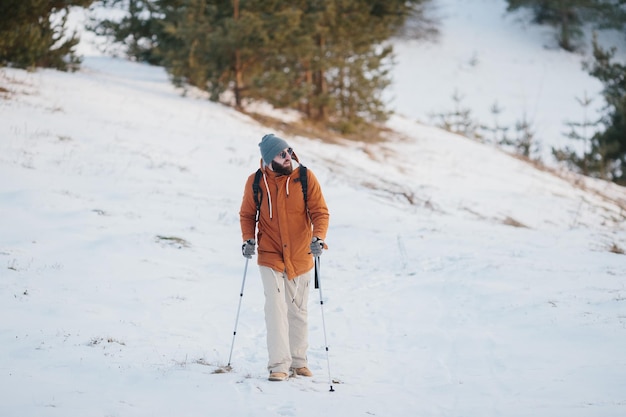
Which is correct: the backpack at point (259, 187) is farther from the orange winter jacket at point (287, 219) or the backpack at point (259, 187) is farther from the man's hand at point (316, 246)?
the man's hand at point (316, 246)

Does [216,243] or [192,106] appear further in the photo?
[192,106]

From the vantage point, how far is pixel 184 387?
480 cm

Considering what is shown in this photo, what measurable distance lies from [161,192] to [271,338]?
23.4 feet

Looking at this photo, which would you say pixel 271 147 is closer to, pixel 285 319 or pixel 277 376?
pixel 285 319

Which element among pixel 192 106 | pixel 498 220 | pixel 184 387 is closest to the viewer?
pixel 184 387

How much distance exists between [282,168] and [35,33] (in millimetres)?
13693

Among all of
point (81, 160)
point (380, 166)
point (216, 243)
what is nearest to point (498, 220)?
point (380, 166)

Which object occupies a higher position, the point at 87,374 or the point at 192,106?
the point at 192,106

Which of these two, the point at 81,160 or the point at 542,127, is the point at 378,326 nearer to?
the point at 81,160

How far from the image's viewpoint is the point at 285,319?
5348mm

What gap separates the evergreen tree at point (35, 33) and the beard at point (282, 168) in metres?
12.2

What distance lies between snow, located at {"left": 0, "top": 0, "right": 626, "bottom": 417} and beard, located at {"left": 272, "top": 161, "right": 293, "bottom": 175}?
5.84ft

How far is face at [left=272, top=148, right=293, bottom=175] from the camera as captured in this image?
5242 mm

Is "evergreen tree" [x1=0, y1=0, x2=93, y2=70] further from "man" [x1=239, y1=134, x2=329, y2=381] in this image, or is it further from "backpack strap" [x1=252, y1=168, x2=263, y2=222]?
"man" [x1=239, y1=134, x2=329, y2=381]
